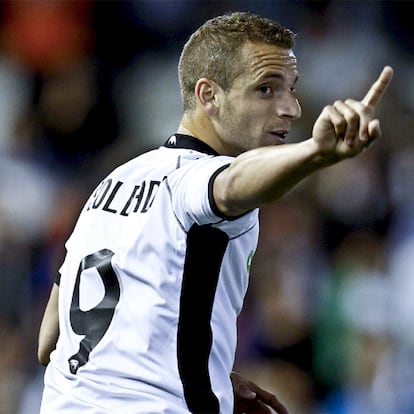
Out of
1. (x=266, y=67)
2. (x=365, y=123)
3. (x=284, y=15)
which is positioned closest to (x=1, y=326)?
(x=284, y=15)

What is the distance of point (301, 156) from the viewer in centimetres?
314

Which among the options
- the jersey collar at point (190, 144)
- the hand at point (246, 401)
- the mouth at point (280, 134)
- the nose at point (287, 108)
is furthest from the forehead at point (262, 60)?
the hand at point (246, 401)

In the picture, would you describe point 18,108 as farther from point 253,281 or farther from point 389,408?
point 389,408

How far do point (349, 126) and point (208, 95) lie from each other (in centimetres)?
130

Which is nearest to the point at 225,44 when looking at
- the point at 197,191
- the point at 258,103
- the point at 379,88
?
the point at 258,103

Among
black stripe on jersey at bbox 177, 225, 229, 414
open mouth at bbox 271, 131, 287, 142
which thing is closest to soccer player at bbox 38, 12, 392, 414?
black stripe on jersey at bbox 177, 225, 229, 414

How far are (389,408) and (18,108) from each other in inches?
146

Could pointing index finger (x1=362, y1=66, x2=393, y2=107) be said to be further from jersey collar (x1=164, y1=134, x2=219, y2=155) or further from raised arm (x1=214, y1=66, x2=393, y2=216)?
jersey collar (x1=164, y1=134, x2=219, y2=155)

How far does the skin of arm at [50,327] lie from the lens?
168 inches

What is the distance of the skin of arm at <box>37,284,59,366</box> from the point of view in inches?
168

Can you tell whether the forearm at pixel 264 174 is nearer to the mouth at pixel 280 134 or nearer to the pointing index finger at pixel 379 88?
the pointing index finger at pixel 379 88

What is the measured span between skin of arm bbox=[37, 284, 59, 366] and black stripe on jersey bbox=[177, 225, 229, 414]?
783 millimetres

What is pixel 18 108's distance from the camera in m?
8.73

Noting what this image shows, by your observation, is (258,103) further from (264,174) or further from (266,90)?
(264,174)
